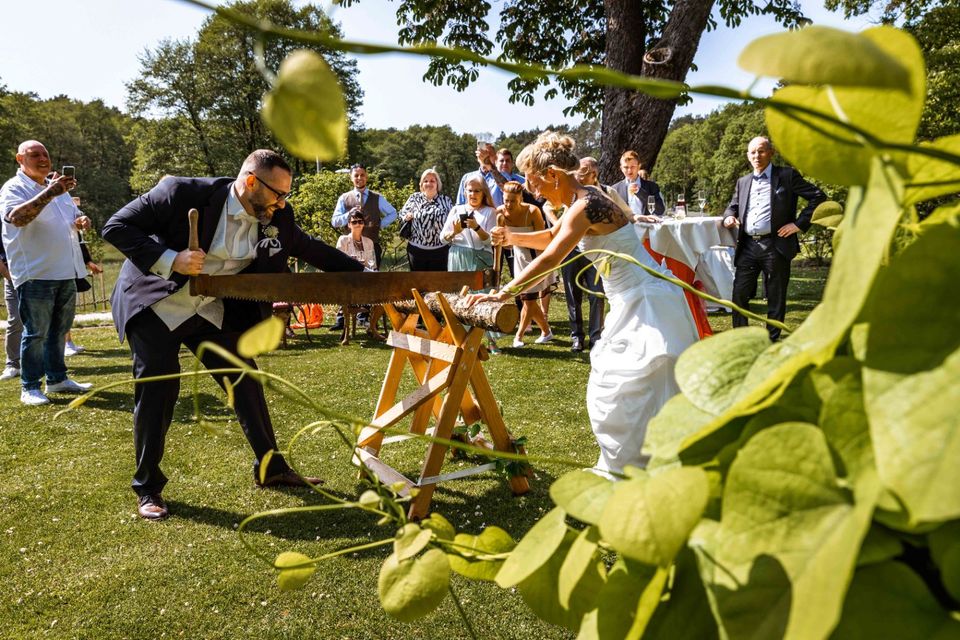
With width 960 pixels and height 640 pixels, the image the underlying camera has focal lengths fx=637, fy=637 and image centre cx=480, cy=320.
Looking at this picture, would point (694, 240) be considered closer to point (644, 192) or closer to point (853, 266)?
point (644, 192)

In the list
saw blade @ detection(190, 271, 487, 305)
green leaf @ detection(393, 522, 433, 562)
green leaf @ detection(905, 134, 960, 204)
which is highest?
green leaf @ detection(905, 134, 960, 204)

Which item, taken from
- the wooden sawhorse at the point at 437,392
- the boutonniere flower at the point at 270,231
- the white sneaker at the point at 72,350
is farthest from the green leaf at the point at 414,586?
the white sneaker at the point at 72,350

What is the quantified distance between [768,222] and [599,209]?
15.1 ft

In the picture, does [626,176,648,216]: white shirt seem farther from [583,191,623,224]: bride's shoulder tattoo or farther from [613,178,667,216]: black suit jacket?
[583,191,623,224]: bride's shoulder tattoo

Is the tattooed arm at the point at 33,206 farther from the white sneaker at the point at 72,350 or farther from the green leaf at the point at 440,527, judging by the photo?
the green leaf at the point at 440,527

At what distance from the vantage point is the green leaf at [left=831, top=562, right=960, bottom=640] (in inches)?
11.6

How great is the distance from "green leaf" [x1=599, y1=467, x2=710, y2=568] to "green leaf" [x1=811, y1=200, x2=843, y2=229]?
0.46 meters

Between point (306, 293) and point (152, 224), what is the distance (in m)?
1.13

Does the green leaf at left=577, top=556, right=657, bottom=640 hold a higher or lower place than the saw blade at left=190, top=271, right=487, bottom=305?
higher

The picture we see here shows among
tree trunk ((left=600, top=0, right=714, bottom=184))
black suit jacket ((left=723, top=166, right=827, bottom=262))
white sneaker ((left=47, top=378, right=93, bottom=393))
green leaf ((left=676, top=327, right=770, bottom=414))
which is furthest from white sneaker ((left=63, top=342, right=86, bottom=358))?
green leaf ((left=676, top=327, right=770, bottom=414))

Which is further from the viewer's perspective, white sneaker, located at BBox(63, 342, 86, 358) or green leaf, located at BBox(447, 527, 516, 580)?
white sneaker, located at BBox(63, 342, 86, 358)

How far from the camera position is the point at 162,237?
3682mm

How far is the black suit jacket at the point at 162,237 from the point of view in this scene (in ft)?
11.4

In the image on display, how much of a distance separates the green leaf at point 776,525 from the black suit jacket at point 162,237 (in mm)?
3689
